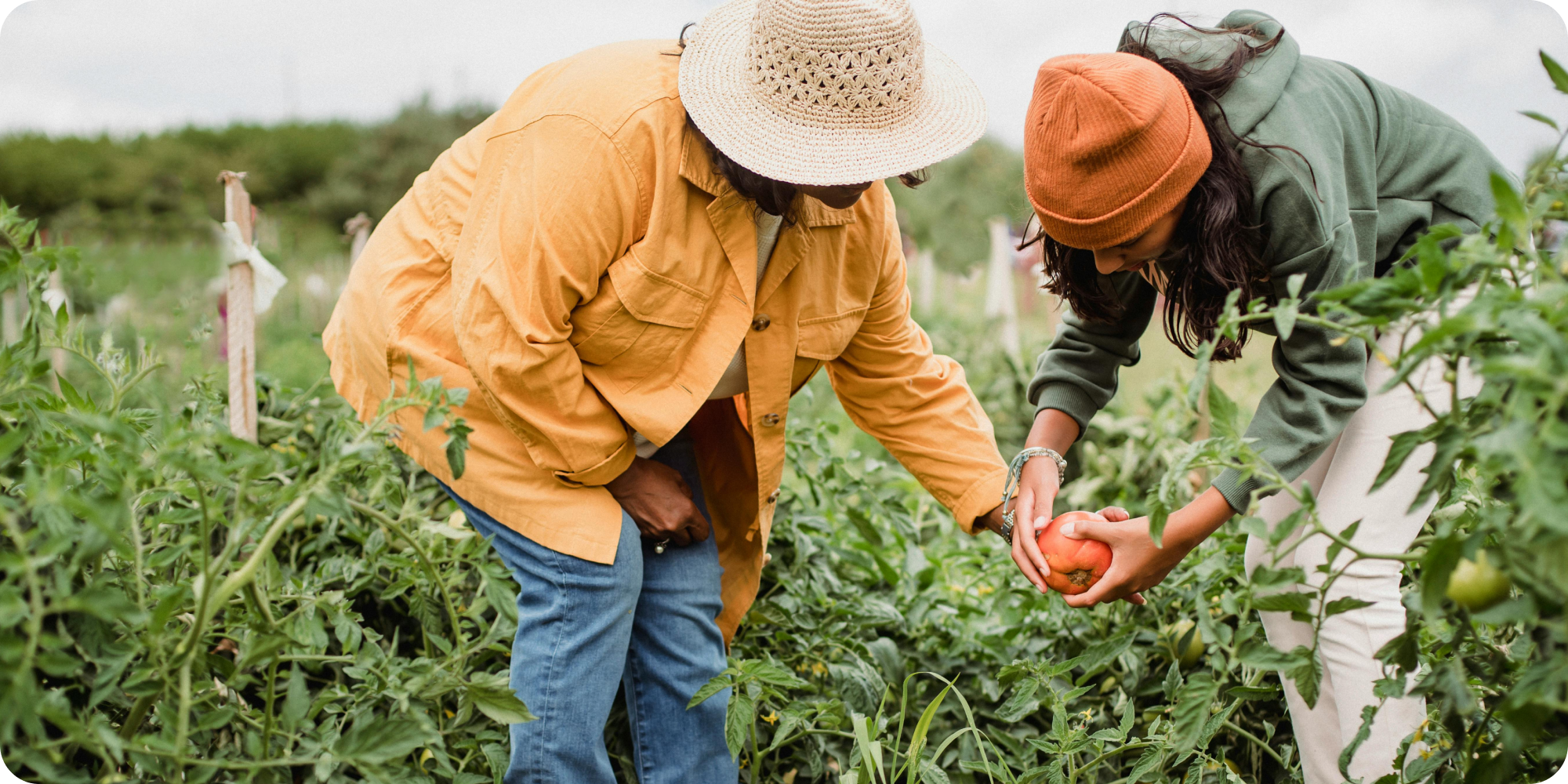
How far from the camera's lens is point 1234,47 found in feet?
5.33

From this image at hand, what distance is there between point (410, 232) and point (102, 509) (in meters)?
0.96

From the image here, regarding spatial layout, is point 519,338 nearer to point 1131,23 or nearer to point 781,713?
point 781,713

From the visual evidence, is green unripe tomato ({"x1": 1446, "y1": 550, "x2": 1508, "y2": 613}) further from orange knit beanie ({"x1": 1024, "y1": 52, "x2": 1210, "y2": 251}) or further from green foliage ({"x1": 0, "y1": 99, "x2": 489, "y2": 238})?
green foliage ({"x1": 0, "y1": 99, "x2": 489, "y2": 238})

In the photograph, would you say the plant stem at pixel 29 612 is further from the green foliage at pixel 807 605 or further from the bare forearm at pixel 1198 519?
the bare forearm at pixel 1198 519

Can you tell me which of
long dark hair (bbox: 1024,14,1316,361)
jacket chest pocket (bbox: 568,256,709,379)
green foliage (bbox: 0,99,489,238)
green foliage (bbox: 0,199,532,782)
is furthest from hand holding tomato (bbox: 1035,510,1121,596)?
green foliage (bbox: 0,99,489,238)

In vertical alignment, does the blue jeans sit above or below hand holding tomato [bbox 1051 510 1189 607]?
below

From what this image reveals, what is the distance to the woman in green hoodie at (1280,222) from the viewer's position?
1.50m

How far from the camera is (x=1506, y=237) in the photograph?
0.95 m

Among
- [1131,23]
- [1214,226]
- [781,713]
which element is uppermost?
[1131,23]

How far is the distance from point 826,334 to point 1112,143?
2.22 ft

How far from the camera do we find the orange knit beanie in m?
1.47

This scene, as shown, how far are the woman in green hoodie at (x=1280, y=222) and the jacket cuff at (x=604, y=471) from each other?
0.80m

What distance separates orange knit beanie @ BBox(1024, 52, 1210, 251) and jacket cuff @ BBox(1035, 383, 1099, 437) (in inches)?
23.0

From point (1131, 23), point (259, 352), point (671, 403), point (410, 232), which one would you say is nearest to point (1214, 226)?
point (1131, 23)
